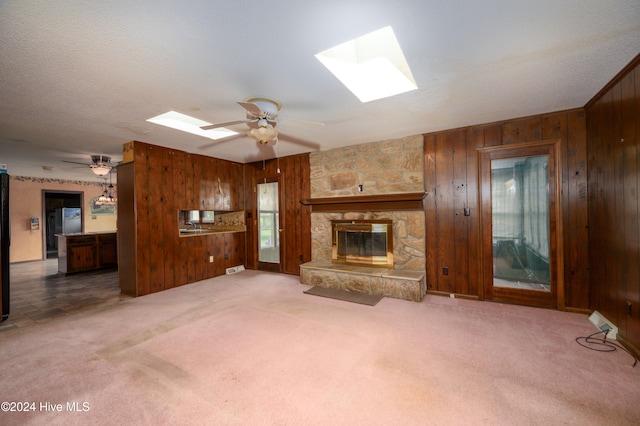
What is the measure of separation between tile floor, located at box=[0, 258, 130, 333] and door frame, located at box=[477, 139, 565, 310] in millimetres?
5417

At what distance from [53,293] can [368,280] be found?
5179mm

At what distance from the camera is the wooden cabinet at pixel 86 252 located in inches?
226

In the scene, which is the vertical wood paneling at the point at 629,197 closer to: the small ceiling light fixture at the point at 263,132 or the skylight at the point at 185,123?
the small ceiling light fixture at the point at 263,132

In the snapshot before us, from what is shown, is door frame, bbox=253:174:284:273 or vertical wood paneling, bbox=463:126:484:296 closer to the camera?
vertical wood paneling, bbox=463:126:484:296

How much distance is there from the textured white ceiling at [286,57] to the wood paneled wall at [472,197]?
0.85 ft

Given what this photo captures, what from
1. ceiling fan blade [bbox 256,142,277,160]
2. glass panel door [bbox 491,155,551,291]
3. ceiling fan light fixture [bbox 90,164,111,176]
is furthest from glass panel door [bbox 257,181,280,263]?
glass panel door [bbox 491,155,551,291]

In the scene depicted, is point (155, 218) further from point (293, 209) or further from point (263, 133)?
point (263, 133)

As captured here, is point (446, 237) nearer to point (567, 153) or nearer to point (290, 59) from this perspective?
point (567, 153)

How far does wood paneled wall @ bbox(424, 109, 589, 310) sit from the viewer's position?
321 cm

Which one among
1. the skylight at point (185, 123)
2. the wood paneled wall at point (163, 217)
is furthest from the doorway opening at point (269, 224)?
the skylight at point (185, 123)

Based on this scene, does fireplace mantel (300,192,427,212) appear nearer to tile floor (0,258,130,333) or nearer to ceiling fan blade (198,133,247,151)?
ceiling fan blade (198,133,247,151)

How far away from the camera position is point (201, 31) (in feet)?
5.62

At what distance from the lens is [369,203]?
446 cm

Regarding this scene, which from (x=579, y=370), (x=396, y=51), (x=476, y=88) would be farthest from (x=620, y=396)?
(x=396, y=51)
